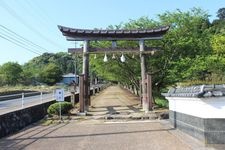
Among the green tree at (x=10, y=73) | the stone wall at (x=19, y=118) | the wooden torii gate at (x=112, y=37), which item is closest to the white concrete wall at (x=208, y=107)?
the stone wall at (x=19, y=118)

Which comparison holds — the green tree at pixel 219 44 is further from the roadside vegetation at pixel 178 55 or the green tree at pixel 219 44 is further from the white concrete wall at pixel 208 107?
the white concrete wall at pixel 208 107

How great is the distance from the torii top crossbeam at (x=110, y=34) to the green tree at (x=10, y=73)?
81.6 metres

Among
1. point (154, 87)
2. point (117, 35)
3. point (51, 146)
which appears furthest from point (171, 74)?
point (51, 146)

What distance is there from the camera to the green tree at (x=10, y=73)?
335ft

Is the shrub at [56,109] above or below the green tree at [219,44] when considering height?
below

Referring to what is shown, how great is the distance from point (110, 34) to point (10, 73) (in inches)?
3338

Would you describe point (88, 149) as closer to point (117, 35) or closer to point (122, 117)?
point (122, 117)

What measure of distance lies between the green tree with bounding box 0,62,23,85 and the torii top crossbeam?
8158 centimetres

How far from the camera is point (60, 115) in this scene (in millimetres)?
20672

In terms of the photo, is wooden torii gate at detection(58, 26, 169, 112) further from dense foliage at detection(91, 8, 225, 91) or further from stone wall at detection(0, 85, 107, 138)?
dense foliage at detection(91, 8, 225, 91)

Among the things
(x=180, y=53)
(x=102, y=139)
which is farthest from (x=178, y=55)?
(x=102, y=139)

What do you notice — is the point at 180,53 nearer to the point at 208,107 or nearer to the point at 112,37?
the point at 112,37

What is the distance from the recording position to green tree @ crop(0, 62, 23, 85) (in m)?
102

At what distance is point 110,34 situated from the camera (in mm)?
23000
